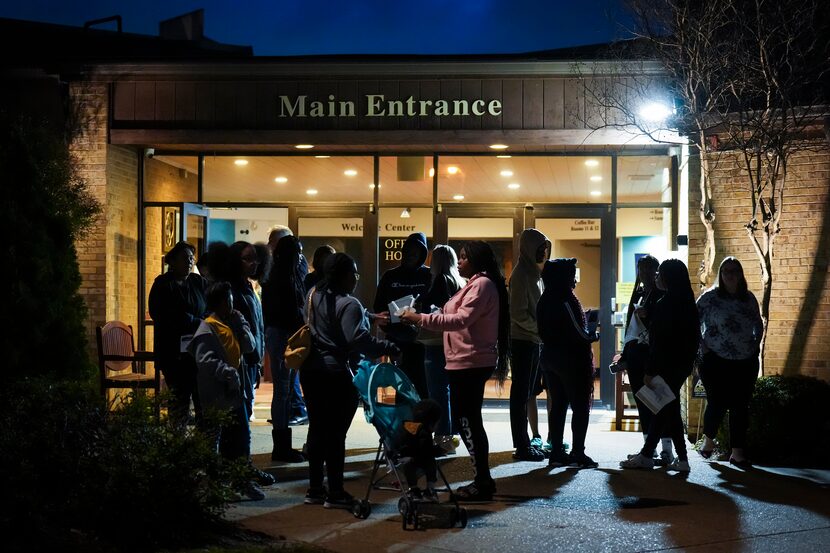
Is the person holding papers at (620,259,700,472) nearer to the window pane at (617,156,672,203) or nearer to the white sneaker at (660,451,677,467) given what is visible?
the white sneaker at (660,451,677,467)

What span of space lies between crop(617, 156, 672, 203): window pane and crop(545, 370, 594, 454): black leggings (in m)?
4.53

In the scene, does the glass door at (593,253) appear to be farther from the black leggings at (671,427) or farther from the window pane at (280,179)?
the black leggings at (671,427)

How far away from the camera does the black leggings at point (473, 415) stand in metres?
7.66

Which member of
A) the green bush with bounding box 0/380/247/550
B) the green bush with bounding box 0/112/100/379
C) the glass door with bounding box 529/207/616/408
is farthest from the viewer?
the glass door with bounding box 529/207/616/408

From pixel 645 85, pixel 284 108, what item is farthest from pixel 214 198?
pixel 645 85

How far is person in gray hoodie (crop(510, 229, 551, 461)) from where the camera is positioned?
9484 mm

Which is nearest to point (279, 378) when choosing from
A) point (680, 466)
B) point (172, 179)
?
point (680, 466)

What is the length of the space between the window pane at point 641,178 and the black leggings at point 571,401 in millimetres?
4531

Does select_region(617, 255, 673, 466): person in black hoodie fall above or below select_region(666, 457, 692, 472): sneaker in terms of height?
above

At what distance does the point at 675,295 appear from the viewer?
9.01 metres

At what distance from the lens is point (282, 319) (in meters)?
9.58

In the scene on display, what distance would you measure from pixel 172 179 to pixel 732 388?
7.73 meters

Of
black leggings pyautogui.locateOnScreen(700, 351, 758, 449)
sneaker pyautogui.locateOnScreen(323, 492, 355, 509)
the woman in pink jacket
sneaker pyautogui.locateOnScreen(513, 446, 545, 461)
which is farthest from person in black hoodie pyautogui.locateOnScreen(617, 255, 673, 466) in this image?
sneaker pyautogui.locateOnScreen(323, 492, 355, 509)

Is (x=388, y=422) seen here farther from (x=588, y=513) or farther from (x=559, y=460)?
(x=559, y=460)
